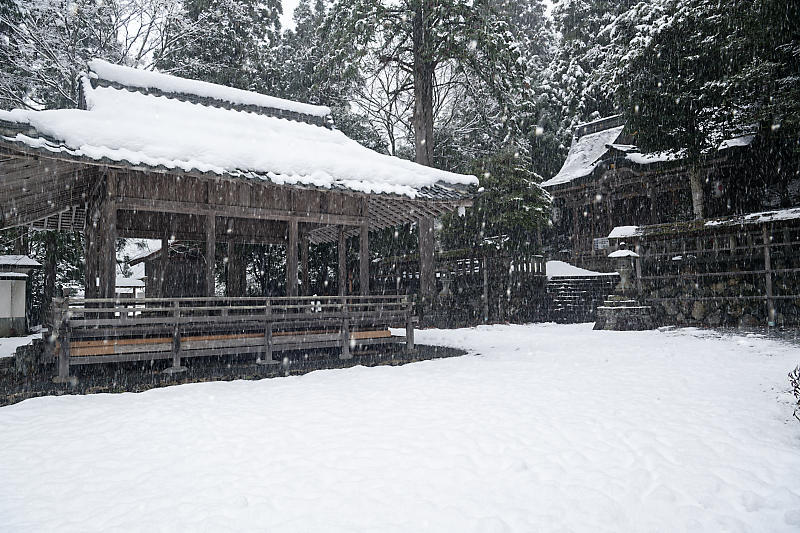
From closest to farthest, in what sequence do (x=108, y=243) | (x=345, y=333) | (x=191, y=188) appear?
(x=108, y=243) < (x=191, y=188) < (x=345, y=333)

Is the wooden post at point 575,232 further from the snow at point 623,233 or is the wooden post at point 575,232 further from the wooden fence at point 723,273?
the snow at point 623,233

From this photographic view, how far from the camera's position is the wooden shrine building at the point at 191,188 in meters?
7.89

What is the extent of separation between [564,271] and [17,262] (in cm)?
1996

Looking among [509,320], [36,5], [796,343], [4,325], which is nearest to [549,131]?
[509,320]

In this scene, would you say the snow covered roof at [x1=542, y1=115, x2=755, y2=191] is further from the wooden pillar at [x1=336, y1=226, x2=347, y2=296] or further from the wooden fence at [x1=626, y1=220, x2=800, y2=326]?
the wooden pillar at [x1=336, y1=226, x2=347, y2=296]

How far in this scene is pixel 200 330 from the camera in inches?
355

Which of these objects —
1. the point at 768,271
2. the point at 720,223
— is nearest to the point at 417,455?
the point at 768,271

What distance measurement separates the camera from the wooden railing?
7.73m

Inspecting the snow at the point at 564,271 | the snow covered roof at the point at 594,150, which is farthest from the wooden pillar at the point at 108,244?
the snow covered roof at the point at 594,150

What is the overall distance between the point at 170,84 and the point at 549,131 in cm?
2280

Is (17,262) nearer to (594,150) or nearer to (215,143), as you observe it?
(215,143)

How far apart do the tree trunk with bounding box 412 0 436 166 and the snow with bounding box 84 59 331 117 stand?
19.7 ft

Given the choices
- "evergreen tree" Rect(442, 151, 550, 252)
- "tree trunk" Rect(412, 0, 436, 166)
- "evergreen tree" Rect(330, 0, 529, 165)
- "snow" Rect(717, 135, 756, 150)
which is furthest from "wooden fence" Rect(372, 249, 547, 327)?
"snow" Rect(717, 135, 756, 150)

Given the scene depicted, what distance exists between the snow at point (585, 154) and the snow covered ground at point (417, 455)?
16387mm
